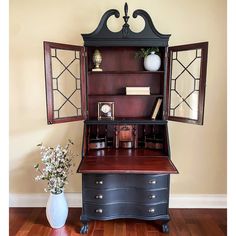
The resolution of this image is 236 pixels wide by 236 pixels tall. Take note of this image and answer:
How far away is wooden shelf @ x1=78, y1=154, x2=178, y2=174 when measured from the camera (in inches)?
88.3

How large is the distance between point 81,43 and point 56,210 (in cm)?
175

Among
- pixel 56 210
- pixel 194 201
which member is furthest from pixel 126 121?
pixel 194 201

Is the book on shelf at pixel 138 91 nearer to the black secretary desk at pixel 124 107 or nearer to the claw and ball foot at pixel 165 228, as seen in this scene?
the black secretary desk at pixel 124 107

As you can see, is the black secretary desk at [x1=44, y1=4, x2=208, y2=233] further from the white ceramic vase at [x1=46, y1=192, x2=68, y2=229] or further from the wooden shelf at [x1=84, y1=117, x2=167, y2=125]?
the white ceramic vase at [x1=46, y1=192, x2=68, y2=229]

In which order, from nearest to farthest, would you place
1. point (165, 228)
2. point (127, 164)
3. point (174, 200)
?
point (127, 164) < point (165, 228) < point (174, 200)

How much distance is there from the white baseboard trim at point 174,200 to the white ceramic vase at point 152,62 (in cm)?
148

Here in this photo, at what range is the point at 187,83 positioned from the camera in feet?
8.53

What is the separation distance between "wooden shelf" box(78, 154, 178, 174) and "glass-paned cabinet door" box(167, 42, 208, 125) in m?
0.47

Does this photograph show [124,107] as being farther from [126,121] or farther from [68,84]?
[68,84]

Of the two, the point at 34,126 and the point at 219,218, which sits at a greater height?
the point at 34,126

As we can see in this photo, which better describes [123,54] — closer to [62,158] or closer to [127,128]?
[127,128]

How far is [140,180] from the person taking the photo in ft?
7.79
